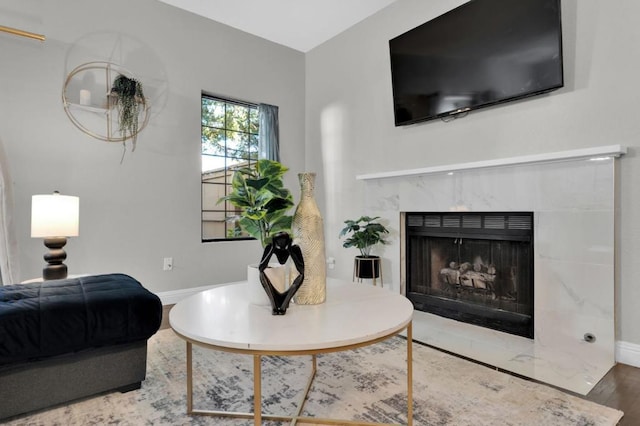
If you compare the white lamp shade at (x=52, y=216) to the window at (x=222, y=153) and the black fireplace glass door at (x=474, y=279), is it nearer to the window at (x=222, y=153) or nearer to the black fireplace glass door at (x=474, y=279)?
the window at (x=222, y=153)

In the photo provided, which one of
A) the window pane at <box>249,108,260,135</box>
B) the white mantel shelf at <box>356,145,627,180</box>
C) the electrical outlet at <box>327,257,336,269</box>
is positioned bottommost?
the electrical outlet at <box>327,257,336,269</box>

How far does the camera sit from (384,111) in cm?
349

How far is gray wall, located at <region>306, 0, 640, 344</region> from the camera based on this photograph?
2088 millimetres

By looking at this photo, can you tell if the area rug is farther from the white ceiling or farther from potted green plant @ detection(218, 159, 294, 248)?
the white ceiling

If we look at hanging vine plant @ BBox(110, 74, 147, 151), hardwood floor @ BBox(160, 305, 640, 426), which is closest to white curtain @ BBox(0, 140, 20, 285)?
hanging vine plant @ BBox(110, 74, 147, 151)

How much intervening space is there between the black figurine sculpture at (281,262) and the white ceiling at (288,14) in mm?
2874

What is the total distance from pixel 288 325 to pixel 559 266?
1.93 m

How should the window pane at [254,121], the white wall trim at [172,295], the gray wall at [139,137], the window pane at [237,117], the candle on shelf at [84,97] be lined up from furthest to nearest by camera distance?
the window pane at [254,121] < the window pane at [237,117] < the white wall trim at [172,295] < the candle on shelf at [84,97] < the gray wall at [139,137]

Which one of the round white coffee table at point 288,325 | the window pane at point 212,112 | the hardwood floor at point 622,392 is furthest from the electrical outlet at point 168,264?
the hardwood floor at point 622,392

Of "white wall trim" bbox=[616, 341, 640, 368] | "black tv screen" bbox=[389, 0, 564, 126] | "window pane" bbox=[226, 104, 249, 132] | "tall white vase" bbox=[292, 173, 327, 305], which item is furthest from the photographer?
"window pane" bbox=[226, 104, 249, 132]

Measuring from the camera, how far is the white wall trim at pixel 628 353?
2.04 meters

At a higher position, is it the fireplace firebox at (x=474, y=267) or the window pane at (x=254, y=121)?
the window pane at (x=254, y=121)

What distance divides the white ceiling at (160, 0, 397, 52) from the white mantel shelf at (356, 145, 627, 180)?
164 cm

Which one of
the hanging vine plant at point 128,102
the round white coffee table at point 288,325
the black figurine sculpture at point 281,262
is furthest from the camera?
the hanging vine plant at point 128,102
